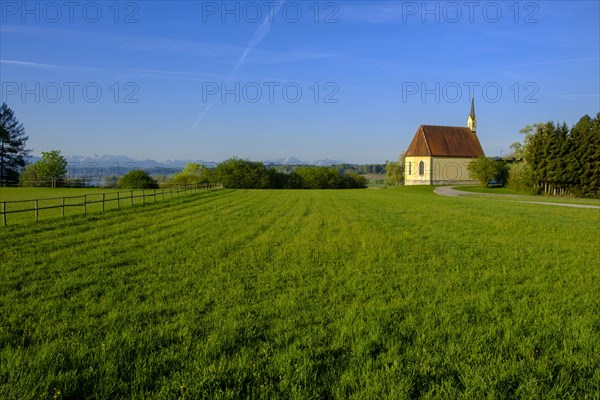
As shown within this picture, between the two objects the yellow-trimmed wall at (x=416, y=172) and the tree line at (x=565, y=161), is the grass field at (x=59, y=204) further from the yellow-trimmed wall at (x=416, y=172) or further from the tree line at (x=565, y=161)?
the yellow-trimmed wall at (x=416, y=172)

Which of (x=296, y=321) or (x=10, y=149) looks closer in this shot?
(x=296, y=321)

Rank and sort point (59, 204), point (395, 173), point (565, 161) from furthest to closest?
1. point (395, 173)
2. point (565, 161)
3. point (59, 204)

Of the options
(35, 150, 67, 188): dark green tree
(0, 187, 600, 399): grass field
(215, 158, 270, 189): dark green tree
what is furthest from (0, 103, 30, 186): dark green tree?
(0, 187, 600, 399): grass field

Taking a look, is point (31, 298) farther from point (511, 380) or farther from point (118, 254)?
point (511, 380)

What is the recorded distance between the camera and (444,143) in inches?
3489

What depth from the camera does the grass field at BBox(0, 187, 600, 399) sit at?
387 centimetres

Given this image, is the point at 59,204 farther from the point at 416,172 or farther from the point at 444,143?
the point at 444,143

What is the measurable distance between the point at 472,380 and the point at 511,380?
420mm

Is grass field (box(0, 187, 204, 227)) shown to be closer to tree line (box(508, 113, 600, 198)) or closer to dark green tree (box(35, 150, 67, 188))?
tree line (box(508, 113, 600, 198))

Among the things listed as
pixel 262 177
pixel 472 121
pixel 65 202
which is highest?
pixel 472 121

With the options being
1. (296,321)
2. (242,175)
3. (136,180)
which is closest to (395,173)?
(242,175)

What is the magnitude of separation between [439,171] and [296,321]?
3438 inches

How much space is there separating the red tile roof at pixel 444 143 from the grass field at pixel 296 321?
78.9 meters

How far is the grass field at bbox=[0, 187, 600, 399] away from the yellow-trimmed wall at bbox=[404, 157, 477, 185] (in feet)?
254
